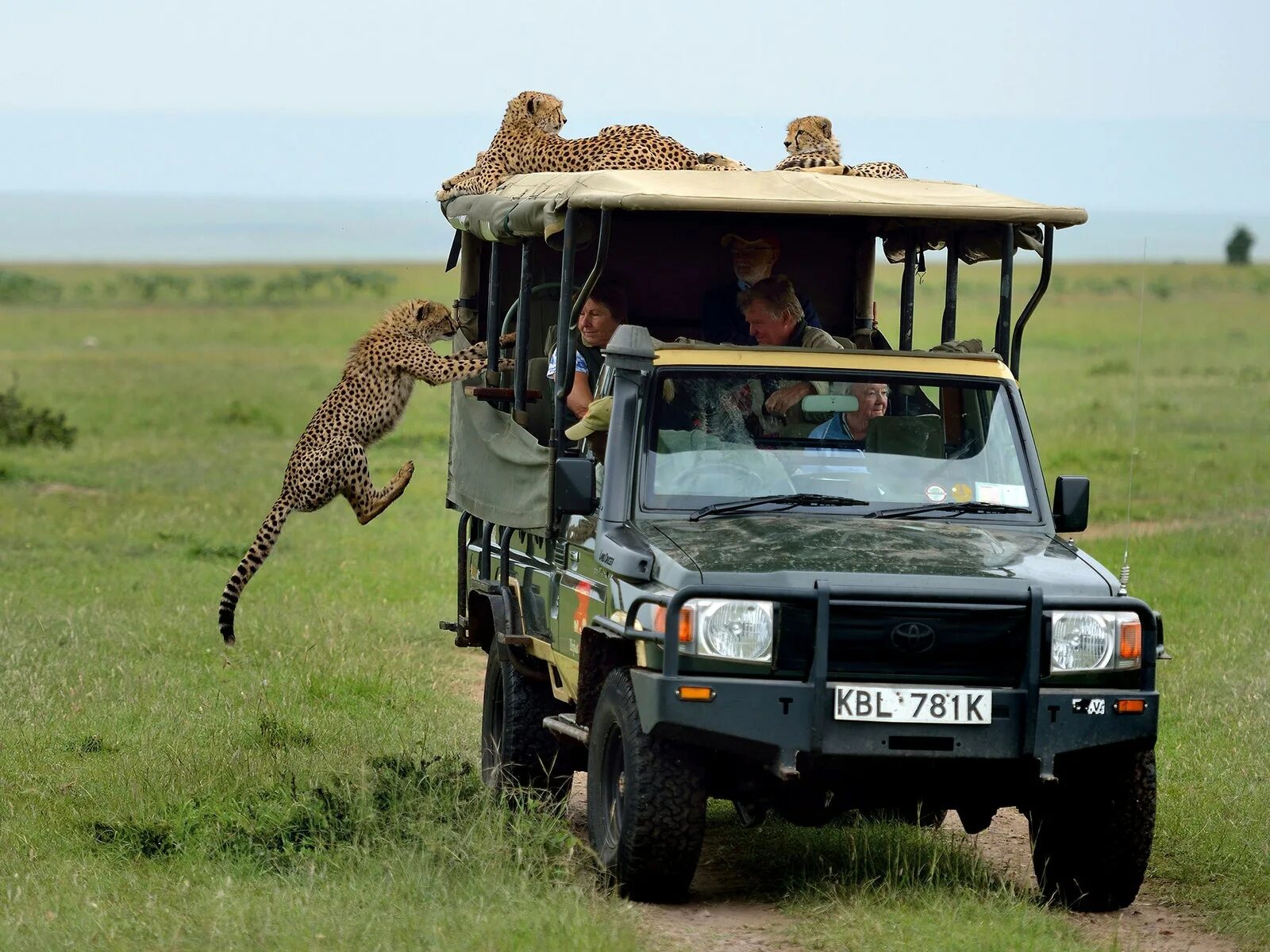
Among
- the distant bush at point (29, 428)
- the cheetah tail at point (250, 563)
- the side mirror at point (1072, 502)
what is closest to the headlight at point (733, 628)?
the side mirror at point (1072, 502)

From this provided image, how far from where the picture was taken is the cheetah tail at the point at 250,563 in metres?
9.65

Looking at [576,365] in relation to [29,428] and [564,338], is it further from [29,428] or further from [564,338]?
[29,428]

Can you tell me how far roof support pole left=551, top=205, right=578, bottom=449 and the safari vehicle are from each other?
11mm

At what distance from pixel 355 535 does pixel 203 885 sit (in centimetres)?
957

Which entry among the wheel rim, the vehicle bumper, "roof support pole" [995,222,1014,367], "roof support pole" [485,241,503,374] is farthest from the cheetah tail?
the vehicle bumper

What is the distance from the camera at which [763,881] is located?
5.83 meters

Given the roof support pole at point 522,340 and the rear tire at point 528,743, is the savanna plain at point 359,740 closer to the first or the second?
the rear tire at point 528,743

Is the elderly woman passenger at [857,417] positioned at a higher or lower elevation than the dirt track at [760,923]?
higher

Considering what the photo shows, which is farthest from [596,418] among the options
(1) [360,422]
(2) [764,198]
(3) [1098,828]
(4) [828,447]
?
(1) [360,422]

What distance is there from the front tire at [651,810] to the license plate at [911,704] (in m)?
0.48

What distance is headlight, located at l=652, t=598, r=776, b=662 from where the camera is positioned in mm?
4992

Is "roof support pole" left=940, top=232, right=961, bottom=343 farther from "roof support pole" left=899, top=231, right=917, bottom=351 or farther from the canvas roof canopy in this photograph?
the canvas roof canopy

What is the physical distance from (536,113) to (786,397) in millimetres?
2993

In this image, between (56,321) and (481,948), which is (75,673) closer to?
(481,948)
